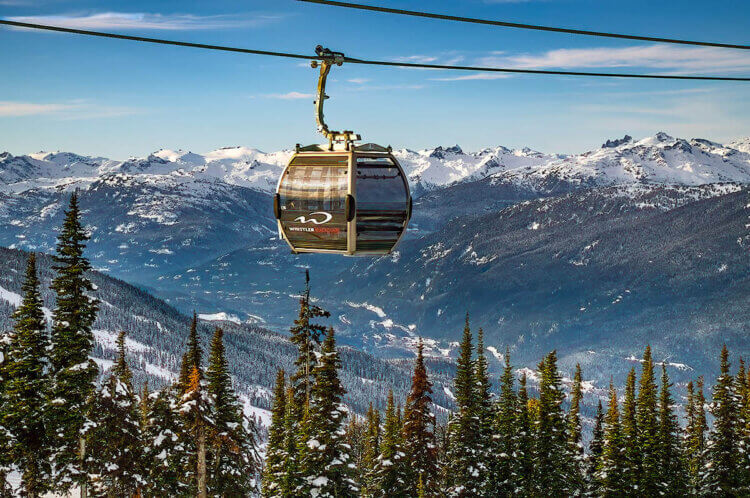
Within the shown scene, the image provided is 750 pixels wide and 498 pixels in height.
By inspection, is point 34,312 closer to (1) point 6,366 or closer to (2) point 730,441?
(1) point 6,366

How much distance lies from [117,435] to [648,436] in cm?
4200

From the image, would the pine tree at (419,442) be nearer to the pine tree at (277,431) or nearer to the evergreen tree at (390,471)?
the evergreen tree at (390,471)

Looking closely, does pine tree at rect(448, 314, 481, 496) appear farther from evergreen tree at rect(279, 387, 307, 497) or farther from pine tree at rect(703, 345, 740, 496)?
pine tree at rect(703, 345, 740, 496)

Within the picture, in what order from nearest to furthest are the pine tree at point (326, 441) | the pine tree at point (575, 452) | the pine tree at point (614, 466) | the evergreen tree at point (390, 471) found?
the pine tree at point (326, 441) → the evergreen tree at point (390, 471) → the pine tree at point (614, 466) → the pine tree at point (575, 452)

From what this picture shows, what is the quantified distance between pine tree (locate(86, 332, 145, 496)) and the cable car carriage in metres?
27.4

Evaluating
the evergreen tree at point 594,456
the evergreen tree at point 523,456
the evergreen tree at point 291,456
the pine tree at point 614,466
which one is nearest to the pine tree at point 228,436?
the evergreen tree at point 291,456

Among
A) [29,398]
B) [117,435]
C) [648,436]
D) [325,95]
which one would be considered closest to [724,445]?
[648,436]

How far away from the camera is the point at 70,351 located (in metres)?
44.2

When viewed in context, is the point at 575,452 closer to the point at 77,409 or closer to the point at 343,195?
the point at 77,409

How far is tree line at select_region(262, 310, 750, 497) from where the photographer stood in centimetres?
5012

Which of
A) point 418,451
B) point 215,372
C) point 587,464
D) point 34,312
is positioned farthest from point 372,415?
point 34,312

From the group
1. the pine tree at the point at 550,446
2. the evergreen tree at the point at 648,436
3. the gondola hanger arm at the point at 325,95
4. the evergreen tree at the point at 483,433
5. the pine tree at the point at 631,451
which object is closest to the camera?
the gondola hanger arm at the point at 325,95

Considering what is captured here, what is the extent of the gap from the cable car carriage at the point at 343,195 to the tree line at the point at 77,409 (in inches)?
832

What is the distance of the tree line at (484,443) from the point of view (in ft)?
164
